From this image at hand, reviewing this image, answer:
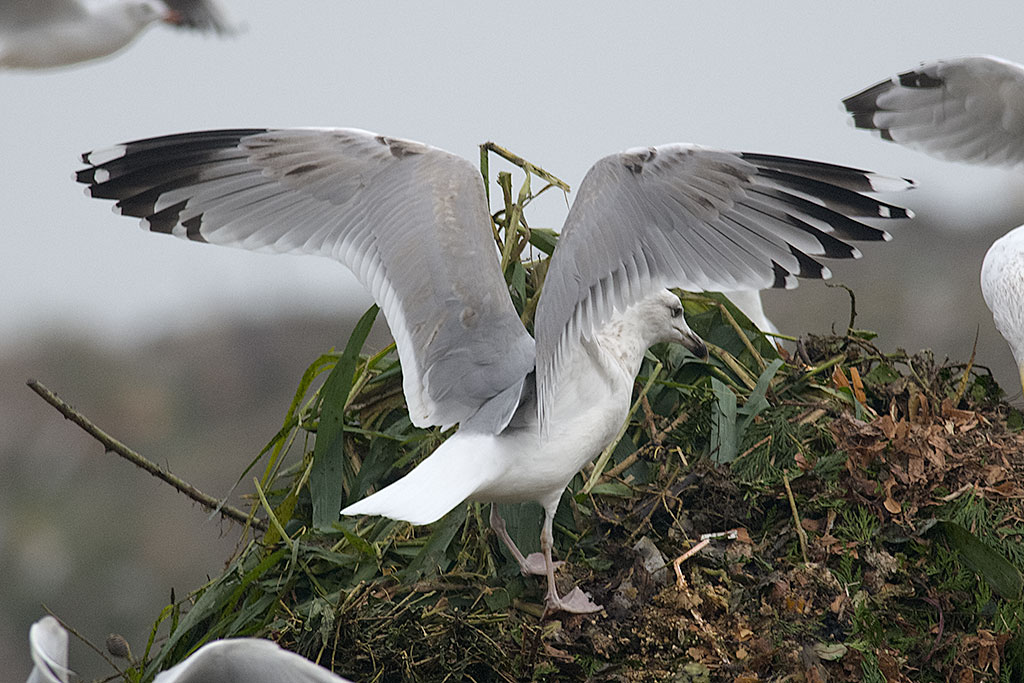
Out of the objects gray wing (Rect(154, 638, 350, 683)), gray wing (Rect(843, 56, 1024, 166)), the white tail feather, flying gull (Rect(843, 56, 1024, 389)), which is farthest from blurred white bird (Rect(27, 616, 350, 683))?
gray wing (Rect(843, 56, 1024, 166))

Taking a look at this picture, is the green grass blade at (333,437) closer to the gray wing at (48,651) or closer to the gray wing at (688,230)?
the gray wing at (688,230)

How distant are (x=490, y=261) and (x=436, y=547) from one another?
47 cm

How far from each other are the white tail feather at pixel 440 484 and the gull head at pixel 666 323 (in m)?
0.39

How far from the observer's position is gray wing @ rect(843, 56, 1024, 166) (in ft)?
7.99

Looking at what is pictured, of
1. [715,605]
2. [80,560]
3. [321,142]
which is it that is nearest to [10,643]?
[80,560]

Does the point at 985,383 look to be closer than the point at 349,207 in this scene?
No

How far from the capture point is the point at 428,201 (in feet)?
5.64

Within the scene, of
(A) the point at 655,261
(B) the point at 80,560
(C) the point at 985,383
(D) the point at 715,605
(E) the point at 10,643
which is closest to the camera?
(D) the point at 715,605

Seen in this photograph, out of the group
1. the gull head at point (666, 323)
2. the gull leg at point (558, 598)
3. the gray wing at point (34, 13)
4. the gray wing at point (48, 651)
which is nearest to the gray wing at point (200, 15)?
the gray wing at point (34, 13)

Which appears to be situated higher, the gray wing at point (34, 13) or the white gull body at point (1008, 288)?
the gray wing at point (34, 13)

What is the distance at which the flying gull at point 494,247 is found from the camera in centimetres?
155

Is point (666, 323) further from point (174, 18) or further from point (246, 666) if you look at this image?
point (174, 18)

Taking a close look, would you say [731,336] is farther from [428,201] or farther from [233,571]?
[233,571]

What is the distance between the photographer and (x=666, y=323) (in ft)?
6.05
